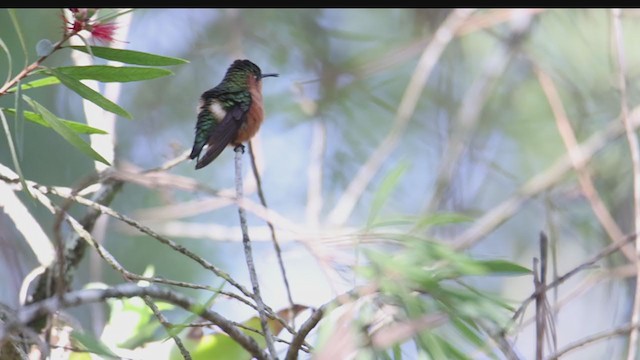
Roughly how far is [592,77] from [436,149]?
0.64 m

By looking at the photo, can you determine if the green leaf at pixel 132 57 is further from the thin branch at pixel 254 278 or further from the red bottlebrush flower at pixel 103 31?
the thin branch at pixel 254 278

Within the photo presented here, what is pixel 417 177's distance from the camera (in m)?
3.62

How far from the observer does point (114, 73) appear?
3.67 feet

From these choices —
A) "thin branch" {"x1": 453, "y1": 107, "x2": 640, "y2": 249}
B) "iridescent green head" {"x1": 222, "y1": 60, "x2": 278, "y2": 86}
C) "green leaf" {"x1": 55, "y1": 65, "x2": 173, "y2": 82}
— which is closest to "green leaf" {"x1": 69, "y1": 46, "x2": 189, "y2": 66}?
"green leaf" {"x1": 55, "y1": 65, "x2": 173, "y2": 82}

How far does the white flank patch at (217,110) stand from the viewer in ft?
4.92

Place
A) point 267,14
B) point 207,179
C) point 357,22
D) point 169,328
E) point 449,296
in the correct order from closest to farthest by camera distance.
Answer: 1. point 449,296
2. point 169,328
3. point 207,179
4. point 267,14
5. point 357,22

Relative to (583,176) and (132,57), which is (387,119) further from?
(132,57)

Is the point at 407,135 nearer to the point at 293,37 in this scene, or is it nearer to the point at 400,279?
the point at 293,37

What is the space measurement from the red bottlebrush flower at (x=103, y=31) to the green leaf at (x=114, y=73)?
0.13 feet

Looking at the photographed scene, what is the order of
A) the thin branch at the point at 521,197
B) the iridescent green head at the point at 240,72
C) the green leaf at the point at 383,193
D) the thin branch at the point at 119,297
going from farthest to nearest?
the thin branch at the point at 521,197 → the iridescent green head at the point at 240,72 → the green leaf at the point at 383,193 → the thin branch at the point at 119,297

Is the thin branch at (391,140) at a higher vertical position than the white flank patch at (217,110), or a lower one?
higher

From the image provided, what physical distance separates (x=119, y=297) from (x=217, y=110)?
818 millimetres

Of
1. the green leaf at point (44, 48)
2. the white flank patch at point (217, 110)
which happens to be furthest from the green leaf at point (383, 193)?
the white flank patch at point (217, 110)

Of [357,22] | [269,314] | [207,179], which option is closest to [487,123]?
[357,22]
